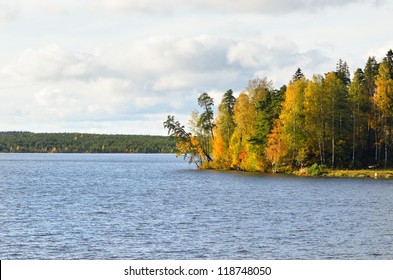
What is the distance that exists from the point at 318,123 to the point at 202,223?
5334 centimetres

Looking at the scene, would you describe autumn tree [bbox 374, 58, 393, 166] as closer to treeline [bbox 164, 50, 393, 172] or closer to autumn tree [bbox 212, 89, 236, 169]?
treeline [bbox 164, 50, 393, 172]

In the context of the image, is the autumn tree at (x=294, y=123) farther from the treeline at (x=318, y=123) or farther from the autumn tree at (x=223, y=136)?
the autumn tree at (x=223, y=136)

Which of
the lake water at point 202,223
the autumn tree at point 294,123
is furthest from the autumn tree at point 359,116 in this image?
the lake water at point 202,223

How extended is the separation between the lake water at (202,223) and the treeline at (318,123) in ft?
65.7

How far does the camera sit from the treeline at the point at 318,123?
94.9 metres

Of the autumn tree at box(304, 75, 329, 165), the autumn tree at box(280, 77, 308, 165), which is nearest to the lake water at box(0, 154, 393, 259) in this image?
the autumn tree at box(280, 77, 308, 165)

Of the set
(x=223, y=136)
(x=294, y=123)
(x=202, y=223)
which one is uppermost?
(x=294, y=123)

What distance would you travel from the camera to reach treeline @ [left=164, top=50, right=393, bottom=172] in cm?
9488

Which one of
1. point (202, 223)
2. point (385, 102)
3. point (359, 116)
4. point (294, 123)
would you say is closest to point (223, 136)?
point (294, 123)

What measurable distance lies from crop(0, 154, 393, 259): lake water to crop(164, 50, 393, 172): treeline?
789 inches

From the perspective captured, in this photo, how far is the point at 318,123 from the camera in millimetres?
95000

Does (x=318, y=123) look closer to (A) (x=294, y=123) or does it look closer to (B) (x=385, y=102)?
(A) (x=294, y=123)

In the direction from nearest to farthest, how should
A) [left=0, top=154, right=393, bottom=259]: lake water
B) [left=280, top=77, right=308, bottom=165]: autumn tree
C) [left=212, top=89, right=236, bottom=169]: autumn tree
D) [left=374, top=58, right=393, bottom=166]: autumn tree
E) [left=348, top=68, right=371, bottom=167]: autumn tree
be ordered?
[left=0, top=154, right=393, bottom=259]: lake water, [left=280, top=77, right=308, bottom=165]: autumn tree, [left=374, top=58, right=393, bottom=166]: autumn tree, [left=348, top=68, right=371, bottom=167]: autumn tree, [left=212, top=89, right=236, bottom=169]: autumn tree
